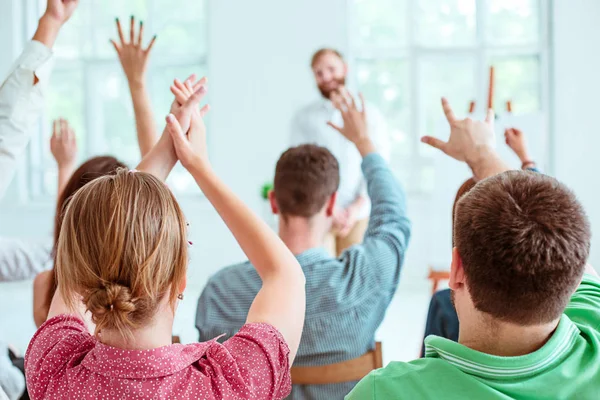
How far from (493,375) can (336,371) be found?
846 mm

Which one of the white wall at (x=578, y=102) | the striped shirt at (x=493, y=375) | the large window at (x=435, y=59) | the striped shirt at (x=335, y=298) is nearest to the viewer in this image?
the striped shirt at (x=493, y=375)

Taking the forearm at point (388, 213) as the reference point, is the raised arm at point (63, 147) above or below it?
above

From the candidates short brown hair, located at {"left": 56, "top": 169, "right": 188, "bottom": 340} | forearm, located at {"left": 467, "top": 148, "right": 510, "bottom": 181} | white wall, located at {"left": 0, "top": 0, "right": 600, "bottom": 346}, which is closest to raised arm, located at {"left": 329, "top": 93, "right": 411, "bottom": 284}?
forearm, located at {"left": 467, "top": 148, "right": 510, "bottom": 181}

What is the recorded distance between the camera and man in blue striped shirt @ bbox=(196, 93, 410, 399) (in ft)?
6.00

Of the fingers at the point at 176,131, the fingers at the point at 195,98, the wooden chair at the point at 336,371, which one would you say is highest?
the fingers at the point at 195,98

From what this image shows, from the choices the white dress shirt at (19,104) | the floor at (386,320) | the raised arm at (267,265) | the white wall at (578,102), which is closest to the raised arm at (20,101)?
the white dress shirt at (19,104)

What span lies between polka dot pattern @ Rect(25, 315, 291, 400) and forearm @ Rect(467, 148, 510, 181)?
2.37 ft

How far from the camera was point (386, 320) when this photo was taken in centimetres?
540

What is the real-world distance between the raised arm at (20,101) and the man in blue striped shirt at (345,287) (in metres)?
0.61

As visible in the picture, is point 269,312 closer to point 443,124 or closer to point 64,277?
point 64,277

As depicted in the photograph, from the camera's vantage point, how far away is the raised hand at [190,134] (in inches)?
54.0

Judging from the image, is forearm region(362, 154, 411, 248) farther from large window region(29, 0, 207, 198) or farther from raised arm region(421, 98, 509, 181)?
large window region(29, 0, 207, 198)

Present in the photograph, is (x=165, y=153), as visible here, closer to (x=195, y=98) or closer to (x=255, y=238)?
(x=195, y=98)

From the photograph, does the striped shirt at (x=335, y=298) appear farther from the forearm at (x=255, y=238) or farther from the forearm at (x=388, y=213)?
Answer: the forearm at (x=255, y=238)
